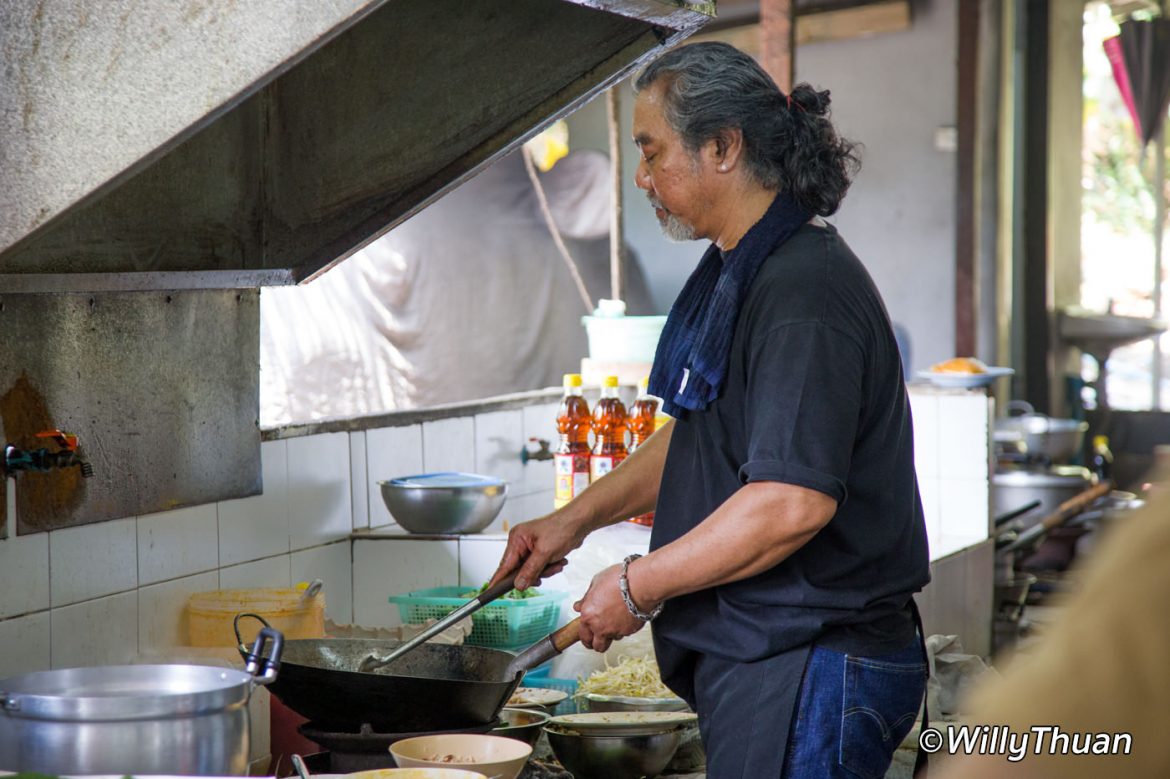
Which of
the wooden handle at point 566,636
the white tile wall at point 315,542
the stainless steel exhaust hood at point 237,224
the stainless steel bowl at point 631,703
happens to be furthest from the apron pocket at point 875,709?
the white tile wall at point 315,542

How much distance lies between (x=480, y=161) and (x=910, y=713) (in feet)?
4.53

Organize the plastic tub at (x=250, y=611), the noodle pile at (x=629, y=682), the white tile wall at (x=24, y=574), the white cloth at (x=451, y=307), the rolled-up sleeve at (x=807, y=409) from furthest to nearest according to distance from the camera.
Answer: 1. the white cloth at (x=451, y=307)
2. the noodle pile at (x=629, y=682)
3. the plastic tub at (x=250, y=611)
4. the white tile wall at (x=24, y=574)
5. the rolled-up sleeve at (x=807, y=409)

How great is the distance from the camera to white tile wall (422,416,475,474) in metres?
4.05

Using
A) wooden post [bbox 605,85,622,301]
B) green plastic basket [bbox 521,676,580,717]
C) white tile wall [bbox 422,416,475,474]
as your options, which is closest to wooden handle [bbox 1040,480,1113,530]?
wooden post [bbox 605,85,622,301]

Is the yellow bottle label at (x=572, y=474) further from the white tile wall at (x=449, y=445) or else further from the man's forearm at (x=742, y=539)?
the man's forearm at (x=742, y=539)

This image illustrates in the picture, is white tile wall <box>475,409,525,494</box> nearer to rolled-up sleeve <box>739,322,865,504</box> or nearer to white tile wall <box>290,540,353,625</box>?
white tile wall <box>290,540,353,625</box>

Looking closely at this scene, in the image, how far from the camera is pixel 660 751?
8.58 ft

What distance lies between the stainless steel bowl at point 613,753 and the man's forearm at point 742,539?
584 millimetres

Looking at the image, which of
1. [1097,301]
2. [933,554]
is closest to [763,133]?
[933,554]

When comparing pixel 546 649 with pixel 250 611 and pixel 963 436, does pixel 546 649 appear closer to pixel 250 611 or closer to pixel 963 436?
pixel 250 611

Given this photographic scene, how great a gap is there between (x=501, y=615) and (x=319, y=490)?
2.17ft

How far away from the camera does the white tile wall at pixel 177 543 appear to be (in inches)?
114

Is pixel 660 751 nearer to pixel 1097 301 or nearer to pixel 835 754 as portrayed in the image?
pixel 835 754

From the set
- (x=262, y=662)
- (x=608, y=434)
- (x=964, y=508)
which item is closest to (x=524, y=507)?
(x=608, y=434)
